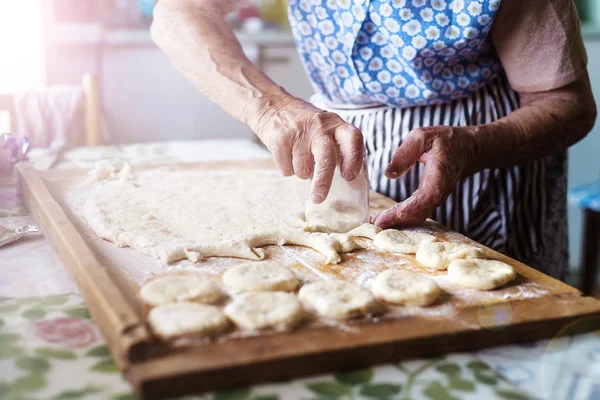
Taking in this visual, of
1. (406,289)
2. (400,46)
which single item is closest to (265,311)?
(406,289)

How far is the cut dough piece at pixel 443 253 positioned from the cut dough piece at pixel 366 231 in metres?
0.11

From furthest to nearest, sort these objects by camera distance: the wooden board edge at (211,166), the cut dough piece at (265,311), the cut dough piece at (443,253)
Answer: the wooden board edge at (211,166), the cut dough piece at (443,253), the cut dough piece at (265,311)

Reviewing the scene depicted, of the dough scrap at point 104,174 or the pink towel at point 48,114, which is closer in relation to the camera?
the dough scrap at point 104,174

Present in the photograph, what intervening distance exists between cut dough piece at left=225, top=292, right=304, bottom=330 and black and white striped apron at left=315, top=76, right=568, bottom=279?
0.75m

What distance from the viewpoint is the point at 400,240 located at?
1138mm

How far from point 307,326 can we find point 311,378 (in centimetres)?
9

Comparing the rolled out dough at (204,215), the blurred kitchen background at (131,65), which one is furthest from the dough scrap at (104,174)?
the blurred kitchen background at (131,65)

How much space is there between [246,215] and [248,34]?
2409 millimetres

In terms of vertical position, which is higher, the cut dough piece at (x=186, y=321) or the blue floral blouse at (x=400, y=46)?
the blue floral blouse at (x=400, y=46)

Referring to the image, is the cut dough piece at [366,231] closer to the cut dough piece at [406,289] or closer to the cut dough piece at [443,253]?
the cut dough piece at [443,253]

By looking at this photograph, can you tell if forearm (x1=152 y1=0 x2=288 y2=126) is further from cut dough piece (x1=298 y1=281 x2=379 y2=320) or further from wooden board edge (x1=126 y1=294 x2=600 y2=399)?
wooden board edge (x1=126 y1=294 x2=600 y2=399)

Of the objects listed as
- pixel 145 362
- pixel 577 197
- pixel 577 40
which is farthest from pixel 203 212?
pixel 577 197

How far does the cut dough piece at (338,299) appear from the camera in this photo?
2.74 feet

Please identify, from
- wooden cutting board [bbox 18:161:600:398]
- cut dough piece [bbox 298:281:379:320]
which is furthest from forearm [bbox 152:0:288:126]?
cut dough piece [bbox 298:281:379:320]
